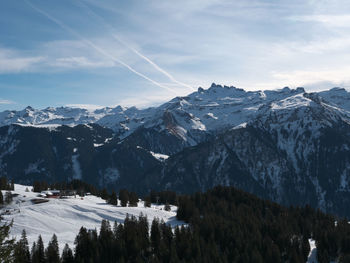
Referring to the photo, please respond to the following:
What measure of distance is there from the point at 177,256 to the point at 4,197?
270ft

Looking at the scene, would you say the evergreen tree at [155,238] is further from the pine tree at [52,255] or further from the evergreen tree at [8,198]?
the evergreen tree at [8,198]

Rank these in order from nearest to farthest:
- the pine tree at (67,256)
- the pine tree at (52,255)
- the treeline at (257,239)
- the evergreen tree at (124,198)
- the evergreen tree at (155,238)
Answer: the pine tree at (52,255)
the pine tree at (67,256)
the evergreen tree at (155,238)
the treeline at (257,239)
the evergreen tree at (124,198)

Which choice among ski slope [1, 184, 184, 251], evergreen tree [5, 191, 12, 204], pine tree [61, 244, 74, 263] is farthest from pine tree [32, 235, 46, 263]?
evergreen tree [5, 191, 12, 204]

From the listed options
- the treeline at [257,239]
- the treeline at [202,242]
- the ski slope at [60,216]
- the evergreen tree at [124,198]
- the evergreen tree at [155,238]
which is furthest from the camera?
the evergreen tree at [124,198]

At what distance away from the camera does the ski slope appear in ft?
451

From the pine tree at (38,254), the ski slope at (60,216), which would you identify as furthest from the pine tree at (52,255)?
the ski slope at (60,216)

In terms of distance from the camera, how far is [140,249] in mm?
130375

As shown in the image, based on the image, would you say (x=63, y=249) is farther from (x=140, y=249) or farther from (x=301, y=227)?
(x=301, y=227)

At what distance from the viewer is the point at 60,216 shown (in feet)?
513

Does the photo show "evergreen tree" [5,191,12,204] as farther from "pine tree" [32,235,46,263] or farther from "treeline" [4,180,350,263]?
"pine tree" [32,235,46,263]

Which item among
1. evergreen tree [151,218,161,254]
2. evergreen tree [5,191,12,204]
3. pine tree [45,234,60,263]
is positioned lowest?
evergreen tree [151,218,161,254]

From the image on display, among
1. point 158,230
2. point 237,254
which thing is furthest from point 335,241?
point 158,230

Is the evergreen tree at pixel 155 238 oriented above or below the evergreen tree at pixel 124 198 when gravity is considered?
below

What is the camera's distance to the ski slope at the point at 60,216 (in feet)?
451
